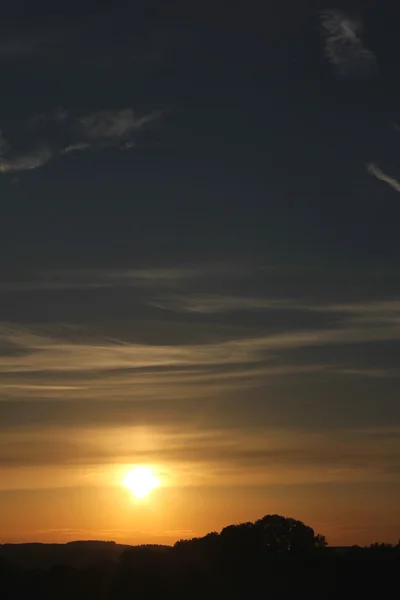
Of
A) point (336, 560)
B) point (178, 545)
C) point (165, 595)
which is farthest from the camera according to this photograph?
point (178, 545)

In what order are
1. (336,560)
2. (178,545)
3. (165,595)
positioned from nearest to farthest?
(165,595), (336,560), (178,545)

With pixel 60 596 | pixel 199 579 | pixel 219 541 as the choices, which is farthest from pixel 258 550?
pixel 60 596

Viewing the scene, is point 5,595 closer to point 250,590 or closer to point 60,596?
point 60,596

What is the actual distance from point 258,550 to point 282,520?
36.5 feet

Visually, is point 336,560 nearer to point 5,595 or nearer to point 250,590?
point 250,590

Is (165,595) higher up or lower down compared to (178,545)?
lower down

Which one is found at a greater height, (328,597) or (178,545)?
(178,545)

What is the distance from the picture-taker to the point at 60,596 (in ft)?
429

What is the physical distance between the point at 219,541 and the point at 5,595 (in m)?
30.5

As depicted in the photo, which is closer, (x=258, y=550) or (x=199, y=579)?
(x=199, y=579)

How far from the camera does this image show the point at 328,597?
426 feet

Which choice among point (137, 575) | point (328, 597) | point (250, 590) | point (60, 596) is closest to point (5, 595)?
point (60, 596)

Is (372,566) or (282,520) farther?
(282,520)

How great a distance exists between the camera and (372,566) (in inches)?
5315
